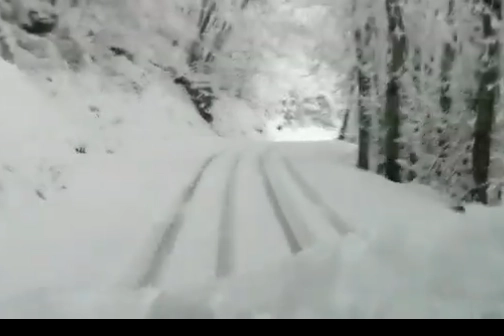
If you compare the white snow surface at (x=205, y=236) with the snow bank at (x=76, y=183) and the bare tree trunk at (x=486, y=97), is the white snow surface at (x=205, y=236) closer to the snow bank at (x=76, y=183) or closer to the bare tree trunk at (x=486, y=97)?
the snow bank at (x=76, y=183)

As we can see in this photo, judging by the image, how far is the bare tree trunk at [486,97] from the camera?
10945mm

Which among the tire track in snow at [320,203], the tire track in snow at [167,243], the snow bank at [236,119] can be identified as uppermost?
the tire track in snow at [167,243]

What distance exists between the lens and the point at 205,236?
25.9ft

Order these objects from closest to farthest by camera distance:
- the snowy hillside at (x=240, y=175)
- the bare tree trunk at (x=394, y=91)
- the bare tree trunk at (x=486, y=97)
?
the snowy hillside at (x=240, y=175) → the bare tree trunk at (x=486, y=97) → the bare tree trunk at (x=394, y=91)

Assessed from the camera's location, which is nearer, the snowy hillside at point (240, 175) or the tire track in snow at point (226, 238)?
the snowy hillside at point (240, 175)

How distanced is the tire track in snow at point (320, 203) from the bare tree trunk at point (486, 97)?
3403mm

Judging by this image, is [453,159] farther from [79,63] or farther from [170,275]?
[79,63]

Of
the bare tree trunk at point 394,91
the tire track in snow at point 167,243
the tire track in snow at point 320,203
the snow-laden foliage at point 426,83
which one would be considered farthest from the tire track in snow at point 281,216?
the snow-laden foliage at point 426,83

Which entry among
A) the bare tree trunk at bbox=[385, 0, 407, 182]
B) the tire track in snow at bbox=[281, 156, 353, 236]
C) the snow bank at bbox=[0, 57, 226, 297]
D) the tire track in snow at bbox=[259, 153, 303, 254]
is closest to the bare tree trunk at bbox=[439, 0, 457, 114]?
the bare tree trunk at bbox=[385, 0, 407, 182]

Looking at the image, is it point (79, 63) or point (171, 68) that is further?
point (171, 68)

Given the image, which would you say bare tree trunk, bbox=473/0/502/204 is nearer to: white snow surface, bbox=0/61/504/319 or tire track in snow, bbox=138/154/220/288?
white snow surface, bbox=0/61/504/319

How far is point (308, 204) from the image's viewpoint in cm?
1063
